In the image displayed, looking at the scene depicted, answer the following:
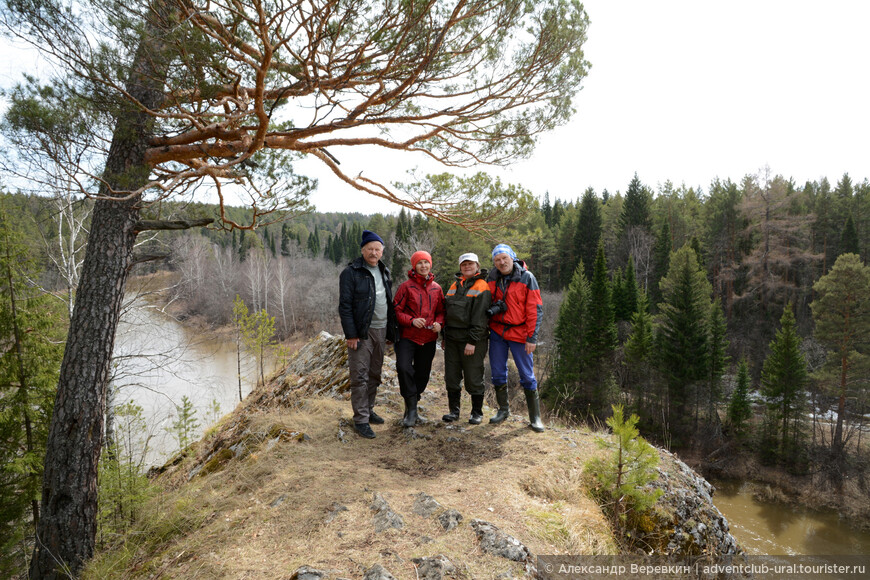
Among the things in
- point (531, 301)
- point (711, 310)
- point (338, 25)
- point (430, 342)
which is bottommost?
point (711, 310)

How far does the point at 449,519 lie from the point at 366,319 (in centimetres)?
199

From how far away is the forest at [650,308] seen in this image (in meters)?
5.88

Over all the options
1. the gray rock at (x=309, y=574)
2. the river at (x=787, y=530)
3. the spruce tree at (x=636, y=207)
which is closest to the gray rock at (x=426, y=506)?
the gray rock at (x=309, y=574)

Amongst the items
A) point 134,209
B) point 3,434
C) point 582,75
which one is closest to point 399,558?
point 134,209

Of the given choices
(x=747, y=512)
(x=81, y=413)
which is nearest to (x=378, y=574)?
(x=81, y=413)

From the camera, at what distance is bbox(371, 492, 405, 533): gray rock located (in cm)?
270

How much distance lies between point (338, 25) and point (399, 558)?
4245mm

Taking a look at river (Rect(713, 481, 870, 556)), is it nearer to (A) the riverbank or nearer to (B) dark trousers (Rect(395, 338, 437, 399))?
(A) the riverbank

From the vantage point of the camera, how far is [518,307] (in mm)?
4465

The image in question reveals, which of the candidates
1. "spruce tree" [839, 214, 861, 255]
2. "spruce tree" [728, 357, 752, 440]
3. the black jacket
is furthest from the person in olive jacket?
"spruce tree" [839, 214, 861, 255]

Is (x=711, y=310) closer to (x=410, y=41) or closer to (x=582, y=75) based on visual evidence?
(x=582, y=75)

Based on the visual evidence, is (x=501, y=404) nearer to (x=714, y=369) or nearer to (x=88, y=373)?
(x=88, y=373)

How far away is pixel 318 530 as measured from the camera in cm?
270

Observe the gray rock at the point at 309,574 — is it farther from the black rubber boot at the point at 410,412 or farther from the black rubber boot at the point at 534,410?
the black rubber boot at the point at 534,410
